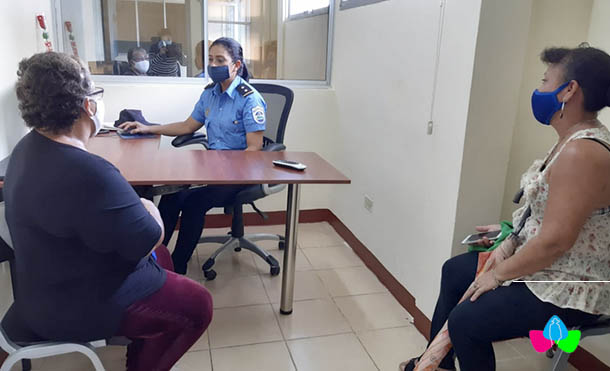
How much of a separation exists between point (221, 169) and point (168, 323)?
0.75 m

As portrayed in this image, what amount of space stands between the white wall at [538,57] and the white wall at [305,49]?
1.80 metres

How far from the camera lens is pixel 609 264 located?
136 centimetres

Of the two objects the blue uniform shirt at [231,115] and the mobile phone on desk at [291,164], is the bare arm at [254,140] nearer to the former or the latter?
the blue uniform shirt at [231,115]

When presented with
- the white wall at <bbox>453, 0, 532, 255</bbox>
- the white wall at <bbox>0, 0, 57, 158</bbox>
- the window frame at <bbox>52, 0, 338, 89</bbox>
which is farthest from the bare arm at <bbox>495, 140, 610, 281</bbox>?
the window frame at <bbox>52, 0, 338, 89</bbox>

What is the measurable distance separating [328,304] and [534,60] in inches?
60.9

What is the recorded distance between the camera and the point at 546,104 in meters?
1.40

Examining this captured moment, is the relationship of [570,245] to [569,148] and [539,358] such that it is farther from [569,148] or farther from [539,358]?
[539,358]

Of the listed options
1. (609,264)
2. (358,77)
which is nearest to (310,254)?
(358,77)

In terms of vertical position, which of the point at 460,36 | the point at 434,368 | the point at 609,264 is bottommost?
the point at 434,368

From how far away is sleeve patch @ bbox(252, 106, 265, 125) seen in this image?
2.55m

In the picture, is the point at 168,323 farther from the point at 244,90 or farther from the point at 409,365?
the point at 244,90

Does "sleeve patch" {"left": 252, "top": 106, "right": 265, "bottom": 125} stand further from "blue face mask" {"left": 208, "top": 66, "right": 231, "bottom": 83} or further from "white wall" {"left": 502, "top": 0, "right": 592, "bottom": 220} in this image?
"white wall" {"left": 502, "top": 0, "right": 592, "bottom": 220}

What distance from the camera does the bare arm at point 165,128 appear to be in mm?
2607

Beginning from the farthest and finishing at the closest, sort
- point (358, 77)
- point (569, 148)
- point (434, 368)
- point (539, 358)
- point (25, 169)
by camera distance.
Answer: point (358, 77)
point (539, 358)
point (434, 368)
point (569, 148)
point (25, 169)
